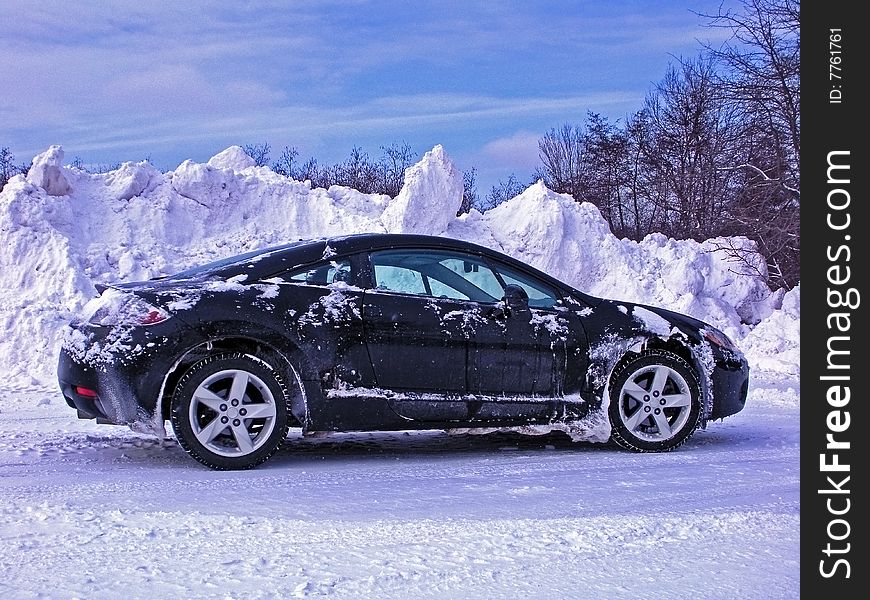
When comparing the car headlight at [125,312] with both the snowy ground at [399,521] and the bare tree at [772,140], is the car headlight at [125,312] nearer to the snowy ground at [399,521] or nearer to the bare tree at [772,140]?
the snowy ground at [399,521]

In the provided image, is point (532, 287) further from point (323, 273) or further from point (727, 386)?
point (727, 386)

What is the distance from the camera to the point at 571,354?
6.85m

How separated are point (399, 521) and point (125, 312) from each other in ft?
7.65

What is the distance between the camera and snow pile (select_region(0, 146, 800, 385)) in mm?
13312

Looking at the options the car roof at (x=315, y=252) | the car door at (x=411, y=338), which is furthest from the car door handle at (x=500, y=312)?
the car roof at (x=315, y=252)

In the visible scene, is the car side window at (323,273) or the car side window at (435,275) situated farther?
the car side window at (435,275)

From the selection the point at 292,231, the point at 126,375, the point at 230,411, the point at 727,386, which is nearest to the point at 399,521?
the point at 230,411

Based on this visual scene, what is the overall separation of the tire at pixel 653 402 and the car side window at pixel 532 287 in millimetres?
661

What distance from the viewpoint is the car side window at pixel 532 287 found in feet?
22.8

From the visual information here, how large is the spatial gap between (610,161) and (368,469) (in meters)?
25.1

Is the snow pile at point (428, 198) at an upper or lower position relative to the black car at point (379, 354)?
upper

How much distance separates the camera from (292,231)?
15.3 metres

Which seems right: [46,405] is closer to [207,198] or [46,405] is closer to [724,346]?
[724,346]

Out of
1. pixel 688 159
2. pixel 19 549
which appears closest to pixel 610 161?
pixel 688 159
